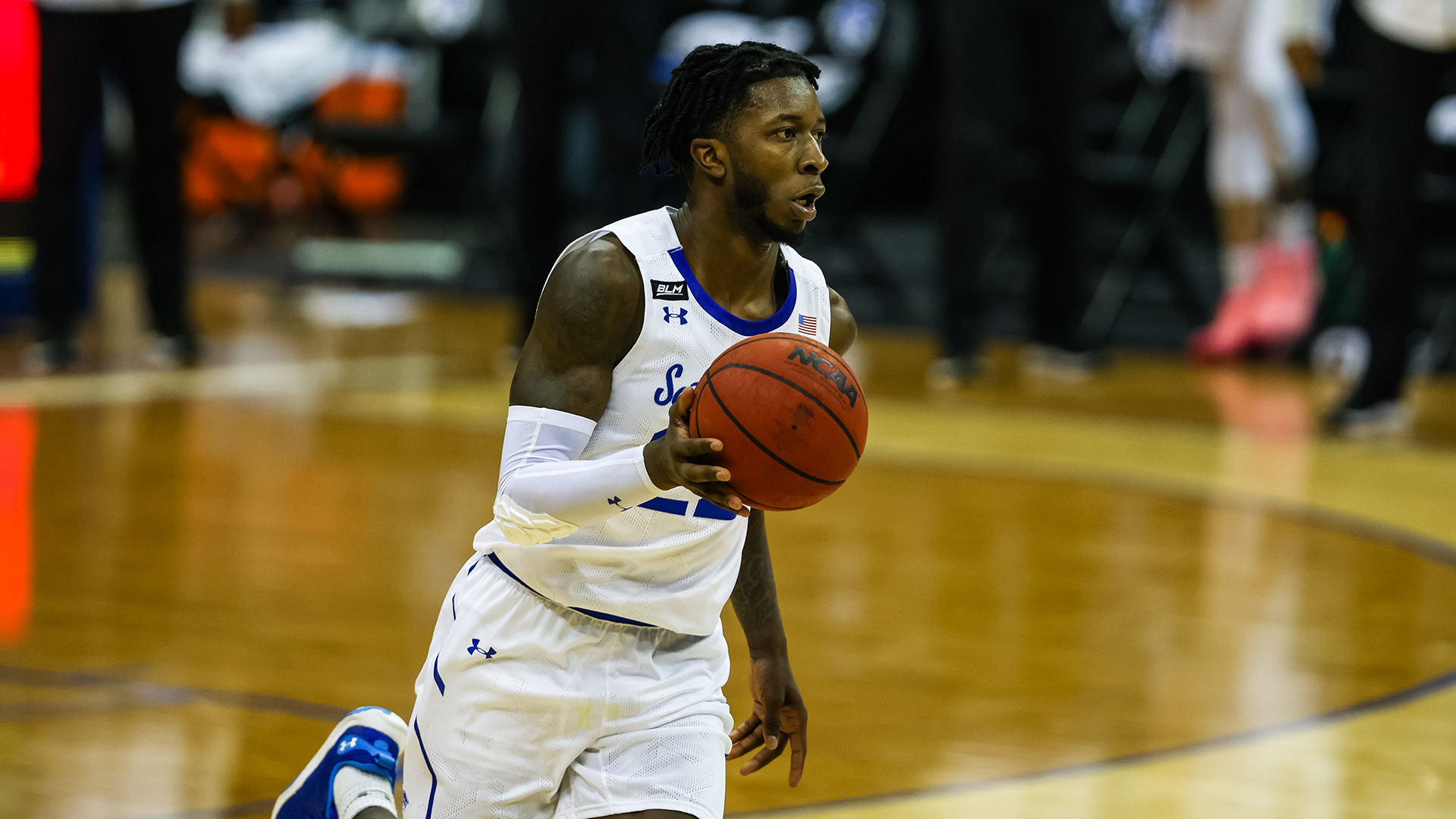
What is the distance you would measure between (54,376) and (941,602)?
4039 mm

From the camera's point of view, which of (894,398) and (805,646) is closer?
(805,646)

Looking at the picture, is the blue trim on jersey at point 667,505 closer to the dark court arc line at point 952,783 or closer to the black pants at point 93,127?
the dark court arc line at point 952,783

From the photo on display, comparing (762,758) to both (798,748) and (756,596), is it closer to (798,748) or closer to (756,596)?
(798,748)

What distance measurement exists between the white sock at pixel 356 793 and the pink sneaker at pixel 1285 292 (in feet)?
20.3

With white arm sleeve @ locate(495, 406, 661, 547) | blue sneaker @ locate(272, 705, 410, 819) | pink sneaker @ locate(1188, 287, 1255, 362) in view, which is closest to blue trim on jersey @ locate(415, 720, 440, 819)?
blue sneaker @ locate(272, 705, 410, 819)

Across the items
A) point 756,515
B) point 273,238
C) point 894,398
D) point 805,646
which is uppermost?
point 756,515

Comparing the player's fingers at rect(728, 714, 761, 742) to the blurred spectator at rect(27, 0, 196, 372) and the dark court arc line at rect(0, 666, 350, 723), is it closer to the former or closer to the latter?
the dark court arc line at rect(0, 666, 350, 723)

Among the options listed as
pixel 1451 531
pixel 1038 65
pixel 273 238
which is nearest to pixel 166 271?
pixel 1038 65

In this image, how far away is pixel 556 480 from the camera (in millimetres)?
1884

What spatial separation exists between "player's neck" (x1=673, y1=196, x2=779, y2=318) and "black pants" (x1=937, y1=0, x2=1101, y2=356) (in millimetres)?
4751

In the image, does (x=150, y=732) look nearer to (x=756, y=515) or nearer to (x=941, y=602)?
(x=756, y=515)

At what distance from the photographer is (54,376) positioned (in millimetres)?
6551

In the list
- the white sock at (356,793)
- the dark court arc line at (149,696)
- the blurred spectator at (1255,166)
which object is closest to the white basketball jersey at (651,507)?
the white sock at (356,793)

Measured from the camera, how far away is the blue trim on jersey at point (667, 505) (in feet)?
6.73
